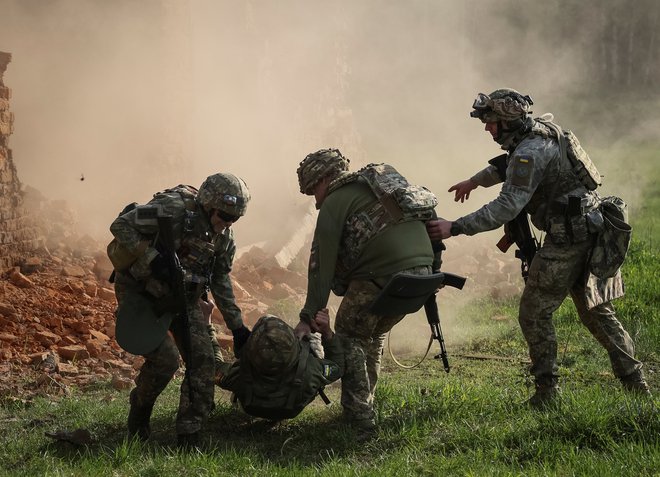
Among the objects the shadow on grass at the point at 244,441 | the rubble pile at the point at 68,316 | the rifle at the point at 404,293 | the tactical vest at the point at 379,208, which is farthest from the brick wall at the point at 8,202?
the rifle at the point at 404,293

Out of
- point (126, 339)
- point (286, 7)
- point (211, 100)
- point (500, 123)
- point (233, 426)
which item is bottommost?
point (233, 426)

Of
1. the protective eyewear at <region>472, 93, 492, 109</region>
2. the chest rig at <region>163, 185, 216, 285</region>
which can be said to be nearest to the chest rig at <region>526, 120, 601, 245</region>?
the protective eyewear at <region>472, 93, 492, 109</region>

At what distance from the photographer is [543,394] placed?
607 cm

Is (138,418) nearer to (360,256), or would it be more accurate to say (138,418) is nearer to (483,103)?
(360,256)

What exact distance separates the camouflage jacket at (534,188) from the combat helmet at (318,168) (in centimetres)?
91

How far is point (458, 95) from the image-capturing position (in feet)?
71.6

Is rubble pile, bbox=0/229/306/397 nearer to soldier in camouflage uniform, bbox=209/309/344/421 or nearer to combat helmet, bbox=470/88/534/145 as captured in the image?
soldier in camouflage uniform, bbox=209/309/344/421

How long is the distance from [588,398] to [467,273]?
721 centimetres

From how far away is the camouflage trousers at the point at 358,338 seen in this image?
→ 5.66m

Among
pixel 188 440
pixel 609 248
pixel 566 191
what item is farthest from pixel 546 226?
pixel 188 440

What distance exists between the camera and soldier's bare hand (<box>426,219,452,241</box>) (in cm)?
584

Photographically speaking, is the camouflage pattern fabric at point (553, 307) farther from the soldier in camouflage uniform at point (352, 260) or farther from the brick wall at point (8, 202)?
the brick wall at point (8, 202)

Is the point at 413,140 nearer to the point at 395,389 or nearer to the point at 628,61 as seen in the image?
the point at 628,61

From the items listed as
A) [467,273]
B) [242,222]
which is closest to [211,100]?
[242,222]
